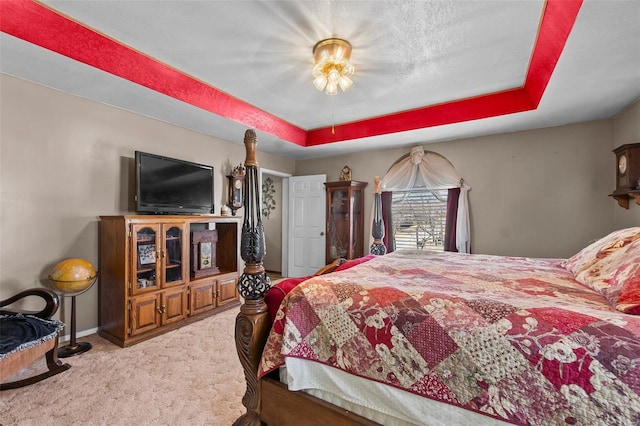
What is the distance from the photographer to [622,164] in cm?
278

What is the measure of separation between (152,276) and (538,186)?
4.78m

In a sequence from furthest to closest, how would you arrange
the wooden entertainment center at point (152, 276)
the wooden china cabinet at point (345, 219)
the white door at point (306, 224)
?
1. the white door at point (306, 224)
2. the wooden china cabinet at point (345, 219)
3. the wooden entertainment center at point (152, 276)

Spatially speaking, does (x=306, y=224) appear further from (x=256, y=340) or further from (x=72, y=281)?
(x=256, y=340)

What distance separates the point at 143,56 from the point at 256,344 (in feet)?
8.36

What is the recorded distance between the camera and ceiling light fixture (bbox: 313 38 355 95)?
2.21m

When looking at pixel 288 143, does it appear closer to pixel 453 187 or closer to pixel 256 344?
pixel 453 187

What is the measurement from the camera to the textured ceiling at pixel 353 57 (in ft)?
→ 6.10

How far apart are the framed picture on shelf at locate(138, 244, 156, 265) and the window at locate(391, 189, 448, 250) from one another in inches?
132

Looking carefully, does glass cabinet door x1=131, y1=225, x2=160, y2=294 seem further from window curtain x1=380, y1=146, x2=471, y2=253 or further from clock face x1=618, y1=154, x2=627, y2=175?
clock face x1=618, y1=154, x2=627, y2=175

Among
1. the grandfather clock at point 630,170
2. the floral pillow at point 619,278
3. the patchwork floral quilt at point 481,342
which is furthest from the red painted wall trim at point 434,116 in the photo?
the patchwork floral quilt at point 481,342

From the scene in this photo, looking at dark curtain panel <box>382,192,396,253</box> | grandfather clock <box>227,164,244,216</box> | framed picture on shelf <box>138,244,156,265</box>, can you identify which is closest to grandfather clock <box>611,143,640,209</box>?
dark curtain panel <box>382,192,396,253</box>

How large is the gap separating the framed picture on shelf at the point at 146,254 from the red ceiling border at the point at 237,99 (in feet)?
5.01

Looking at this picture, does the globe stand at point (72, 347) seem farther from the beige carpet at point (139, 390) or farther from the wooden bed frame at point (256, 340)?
the wooden bed frame at point (256, 340)

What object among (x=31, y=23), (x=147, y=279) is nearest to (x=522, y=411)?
(x=147, y=279)
